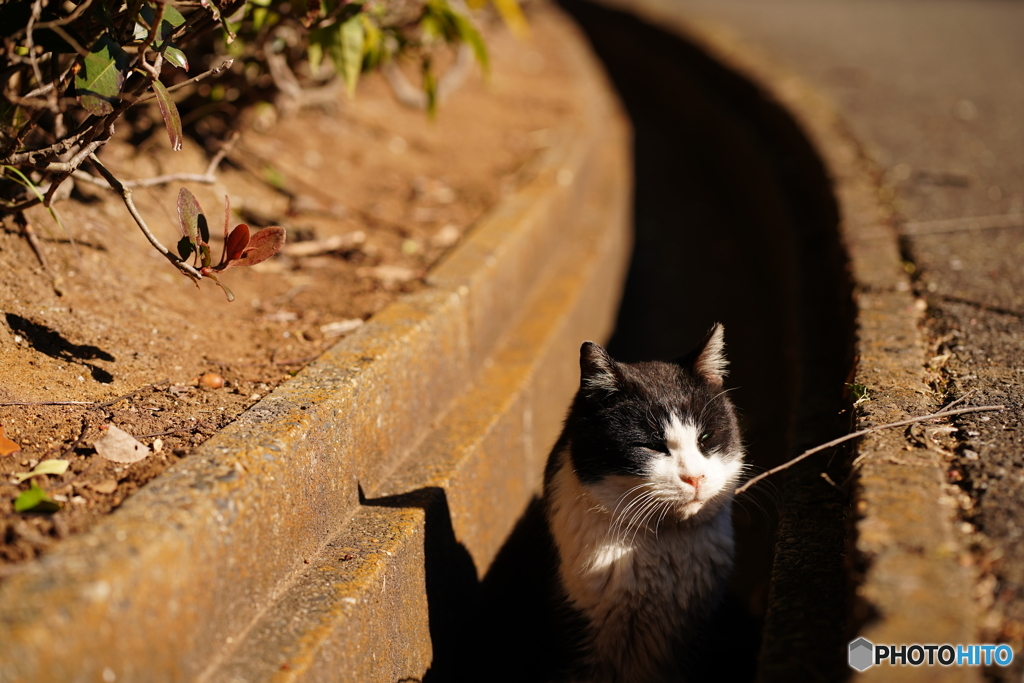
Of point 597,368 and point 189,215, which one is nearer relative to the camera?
point 189,215

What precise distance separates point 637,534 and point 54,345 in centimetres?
163

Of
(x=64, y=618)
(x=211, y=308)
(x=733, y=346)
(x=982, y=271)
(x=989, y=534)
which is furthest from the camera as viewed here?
(x=733, y=346)

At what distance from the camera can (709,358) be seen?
7.42 feet

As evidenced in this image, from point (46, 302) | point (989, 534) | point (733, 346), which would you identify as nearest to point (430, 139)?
point (733, 346)

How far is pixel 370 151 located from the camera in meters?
4.36

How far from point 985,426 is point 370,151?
3311 mm

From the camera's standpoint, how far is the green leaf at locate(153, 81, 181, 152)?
Result: 6.11ft

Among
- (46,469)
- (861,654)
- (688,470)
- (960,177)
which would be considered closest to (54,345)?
(46,469)

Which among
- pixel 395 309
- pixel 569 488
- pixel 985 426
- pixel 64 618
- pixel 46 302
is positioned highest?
pixel 46 302

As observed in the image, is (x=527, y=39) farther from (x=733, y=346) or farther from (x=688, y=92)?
(x=733, y=346)

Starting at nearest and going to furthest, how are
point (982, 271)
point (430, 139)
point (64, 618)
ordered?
point (64, 618)
point (982, 271)
point (430, 139)

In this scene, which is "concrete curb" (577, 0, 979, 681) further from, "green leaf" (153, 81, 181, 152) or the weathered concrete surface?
"green leaf" (153, 81, 181, 152)

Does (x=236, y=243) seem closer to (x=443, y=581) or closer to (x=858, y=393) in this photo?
(x=443, y=581)

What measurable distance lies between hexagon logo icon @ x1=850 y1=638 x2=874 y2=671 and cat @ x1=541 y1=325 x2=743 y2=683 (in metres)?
0.63
